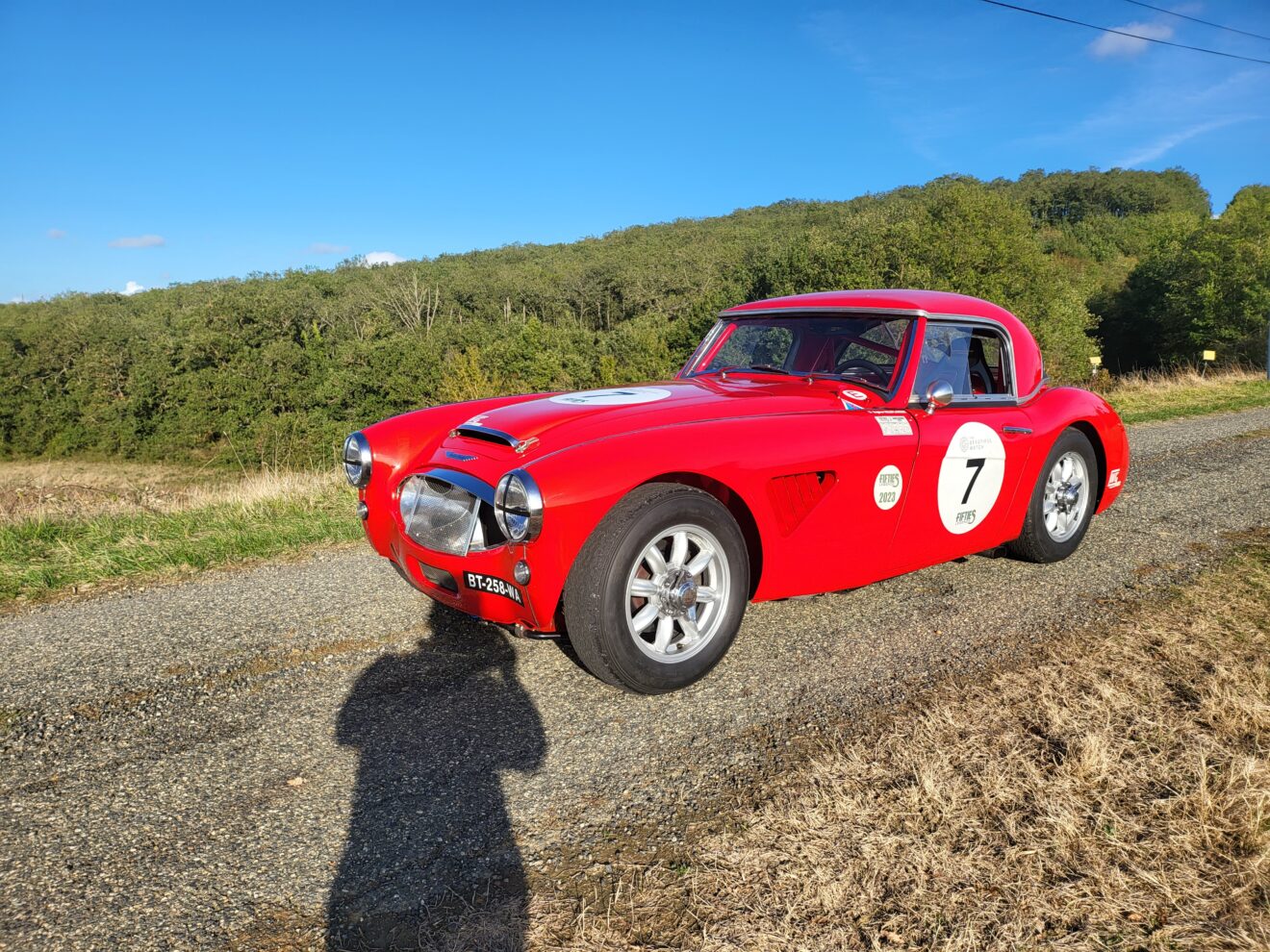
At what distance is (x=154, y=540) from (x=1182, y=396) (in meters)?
16.9

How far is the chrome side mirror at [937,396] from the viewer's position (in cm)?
403

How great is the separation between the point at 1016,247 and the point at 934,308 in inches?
1935

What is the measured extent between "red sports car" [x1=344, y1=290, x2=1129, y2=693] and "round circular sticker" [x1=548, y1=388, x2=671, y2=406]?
26mm

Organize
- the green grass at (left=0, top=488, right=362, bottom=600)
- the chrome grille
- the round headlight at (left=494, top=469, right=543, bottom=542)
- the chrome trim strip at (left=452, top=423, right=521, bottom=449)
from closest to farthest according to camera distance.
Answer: the round headlight at (left=494, top=469, right=543, bottom=542), the chrome grille, the chrome trim strip at (left=452, top=423, right=521, bottom=449), the green grass at (left=0, top=488, right=362, bottom=600)

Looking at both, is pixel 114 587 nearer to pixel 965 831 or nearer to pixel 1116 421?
pixel 965 831

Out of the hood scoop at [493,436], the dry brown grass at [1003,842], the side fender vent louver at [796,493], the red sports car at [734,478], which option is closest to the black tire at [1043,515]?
the red sports car at [734,478]

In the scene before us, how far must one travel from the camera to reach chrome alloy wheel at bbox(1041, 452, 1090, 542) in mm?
4926

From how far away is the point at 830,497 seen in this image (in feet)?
11.8

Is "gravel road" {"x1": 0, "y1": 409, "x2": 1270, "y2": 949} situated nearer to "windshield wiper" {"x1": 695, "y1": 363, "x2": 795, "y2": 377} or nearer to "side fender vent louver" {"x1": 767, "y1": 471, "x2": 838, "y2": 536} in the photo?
"side fender vent louver" {"x1": 767, "y1": 471, "x2": 838, "y2": 536}

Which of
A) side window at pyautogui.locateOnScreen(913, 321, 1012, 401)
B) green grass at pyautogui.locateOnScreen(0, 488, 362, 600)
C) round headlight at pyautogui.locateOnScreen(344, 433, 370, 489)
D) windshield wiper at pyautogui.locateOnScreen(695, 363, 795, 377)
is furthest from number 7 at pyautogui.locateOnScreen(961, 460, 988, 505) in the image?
green grass at pyautogui.locateOnScreen(0, 488, 362, 600)

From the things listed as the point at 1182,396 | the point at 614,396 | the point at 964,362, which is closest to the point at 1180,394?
the point at 1182,396

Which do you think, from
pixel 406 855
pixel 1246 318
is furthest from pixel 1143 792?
pixel 1246 318

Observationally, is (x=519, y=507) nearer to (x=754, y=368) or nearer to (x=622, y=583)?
A: (x=622, y=583)

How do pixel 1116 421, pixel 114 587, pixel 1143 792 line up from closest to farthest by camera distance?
1. pixel 1143 792
2. pixel 114 587
3. pixel 1116 421
